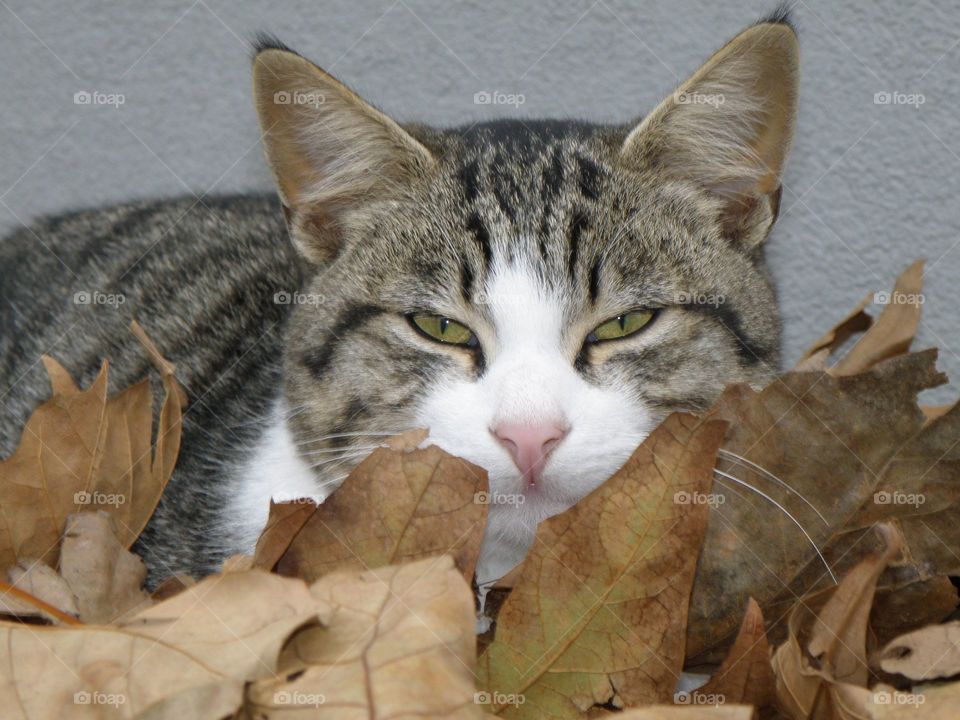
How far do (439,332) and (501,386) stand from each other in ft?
0.76

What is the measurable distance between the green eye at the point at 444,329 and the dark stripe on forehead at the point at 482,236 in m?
0.10

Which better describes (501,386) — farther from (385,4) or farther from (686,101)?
(385,4)

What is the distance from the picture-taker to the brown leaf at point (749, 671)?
1209mm

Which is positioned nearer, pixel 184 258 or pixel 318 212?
pixel 318 212

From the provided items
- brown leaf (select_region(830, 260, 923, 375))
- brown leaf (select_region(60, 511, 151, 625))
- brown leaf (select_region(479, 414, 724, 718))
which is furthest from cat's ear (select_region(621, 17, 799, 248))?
brown leaf (select_region(60, 511, 151, 625))

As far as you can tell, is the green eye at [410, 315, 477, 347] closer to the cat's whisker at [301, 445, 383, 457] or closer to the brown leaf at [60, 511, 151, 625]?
the cat's whisker at [301, 445, 383, 457]

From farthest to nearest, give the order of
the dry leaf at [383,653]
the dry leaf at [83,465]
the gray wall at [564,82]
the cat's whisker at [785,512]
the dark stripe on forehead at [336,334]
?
the gray wall at [564,82], the dark stripe on forehead at [336,334], the dry leaf at [83,465], the cat's whisker at [785,512], the dry leaf at [383,653]

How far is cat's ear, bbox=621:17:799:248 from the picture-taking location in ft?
5.41

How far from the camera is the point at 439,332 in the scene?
1.70m

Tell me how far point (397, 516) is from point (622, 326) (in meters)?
0.55

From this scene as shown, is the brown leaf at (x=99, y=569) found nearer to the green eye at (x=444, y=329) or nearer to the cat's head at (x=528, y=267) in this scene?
the cat's head at (x=528, y=267)

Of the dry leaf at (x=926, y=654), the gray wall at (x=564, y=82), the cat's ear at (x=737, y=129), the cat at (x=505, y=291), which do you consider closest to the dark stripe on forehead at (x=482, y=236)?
the cat at (x=505, y=291)

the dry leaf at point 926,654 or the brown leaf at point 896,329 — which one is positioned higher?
the brown leaf at point 896,329

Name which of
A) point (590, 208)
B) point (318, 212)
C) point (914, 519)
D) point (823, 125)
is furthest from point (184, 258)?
point (914, 519)
